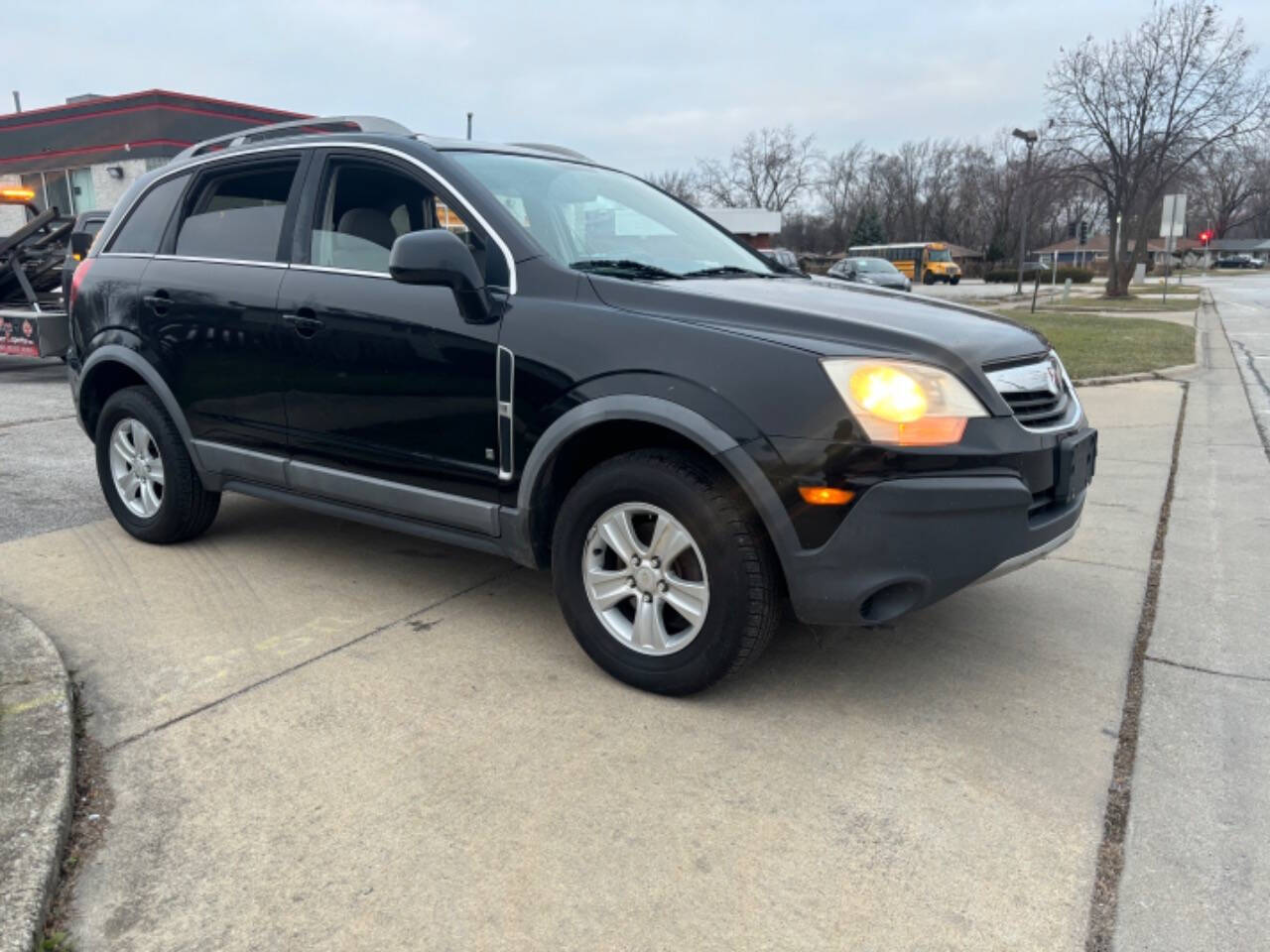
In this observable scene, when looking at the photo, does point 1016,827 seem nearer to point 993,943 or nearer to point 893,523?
point 993,943

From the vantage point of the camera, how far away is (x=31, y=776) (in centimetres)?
259

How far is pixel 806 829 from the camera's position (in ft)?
8.30

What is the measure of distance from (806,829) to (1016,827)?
1.78 ft

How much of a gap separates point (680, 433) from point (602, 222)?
1258 millimetres

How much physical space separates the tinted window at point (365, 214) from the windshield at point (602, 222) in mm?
273

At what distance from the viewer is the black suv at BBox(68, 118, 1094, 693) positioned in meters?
2.88

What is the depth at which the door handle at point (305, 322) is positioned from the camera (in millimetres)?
3877

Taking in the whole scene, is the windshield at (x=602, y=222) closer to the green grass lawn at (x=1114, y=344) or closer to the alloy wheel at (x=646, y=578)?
the alloy wheel at (x=646, y=578)

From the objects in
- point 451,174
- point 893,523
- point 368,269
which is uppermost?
point 451,174

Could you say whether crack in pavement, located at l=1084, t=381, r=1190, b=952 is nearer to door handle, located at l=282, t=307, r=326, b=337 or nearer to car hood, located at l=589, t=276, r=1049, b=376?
car hood, located at l=589, t=276, r=1049, b=376

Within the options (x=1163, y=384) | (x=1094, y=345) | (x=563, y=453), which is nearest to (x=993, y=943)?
(x=563, y=453)

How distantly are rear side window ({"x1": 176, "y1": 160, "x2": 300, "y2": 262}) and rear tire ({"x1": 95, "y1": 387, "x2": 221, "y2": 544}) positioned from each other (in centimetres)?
76

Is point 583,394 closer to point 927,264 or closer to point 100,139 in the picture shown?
point 100,139

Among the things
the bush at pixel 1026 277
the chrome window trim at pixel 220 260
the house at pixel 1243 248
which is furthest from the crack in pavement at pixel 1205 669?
the house at pixel 1243 248
